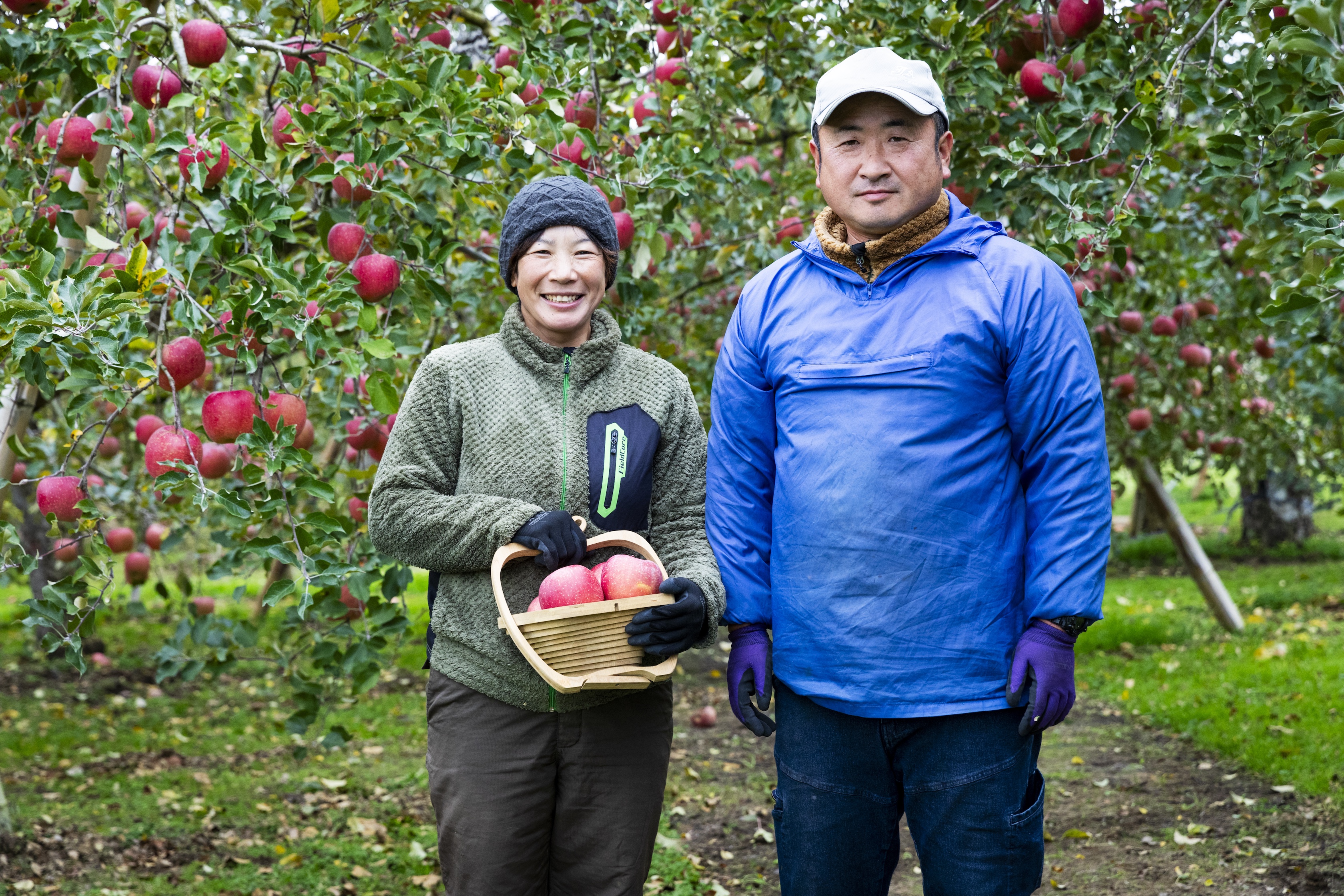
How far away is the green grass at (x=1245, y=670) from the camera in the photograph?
454 cm

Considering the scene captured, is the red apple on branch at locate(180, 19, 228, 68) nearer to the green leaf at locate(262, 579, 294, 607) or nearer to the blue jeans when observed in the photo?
the green leaf at locate(262, 579, 294, 607)

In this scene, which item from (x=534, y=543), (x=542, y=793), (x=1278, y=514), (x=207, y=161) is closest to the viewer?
(x=534, y=543)

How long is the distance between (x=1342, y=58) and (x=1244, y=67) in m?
0.76

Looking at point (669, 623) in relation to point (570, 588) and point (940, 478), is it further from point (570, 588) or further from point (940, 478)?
point (940, 478)

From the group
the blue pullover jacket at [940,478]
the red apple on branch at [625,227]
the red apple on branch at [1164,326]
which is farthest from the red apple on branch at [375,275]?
the red apple on branch at [1164,326]

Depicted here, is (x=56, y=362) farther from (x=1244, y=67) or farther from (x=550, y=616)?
(x=1244, y=67)

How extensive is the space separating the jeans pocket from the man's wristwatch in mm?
239

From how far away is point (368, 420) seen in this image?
2.87 meters

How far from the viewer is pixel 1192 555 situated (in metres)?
6.59

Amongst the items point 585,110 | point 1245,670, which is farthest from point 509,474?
point 1245,670

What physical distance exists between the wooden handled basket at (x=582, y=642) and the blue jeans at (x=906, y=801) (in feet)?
0.96

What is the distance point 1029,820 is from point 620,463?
90 cm

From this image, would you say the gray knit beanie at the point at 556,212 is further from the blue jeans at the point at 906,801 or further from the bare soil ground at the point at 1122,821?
the bare soil ground at the point at 1122,821

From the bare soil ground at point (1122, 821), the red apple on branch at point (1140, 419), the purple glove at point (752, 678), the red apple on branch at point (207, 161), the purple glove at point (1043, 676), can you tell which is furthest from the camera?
the red apple on branch at point (1140, 419)
